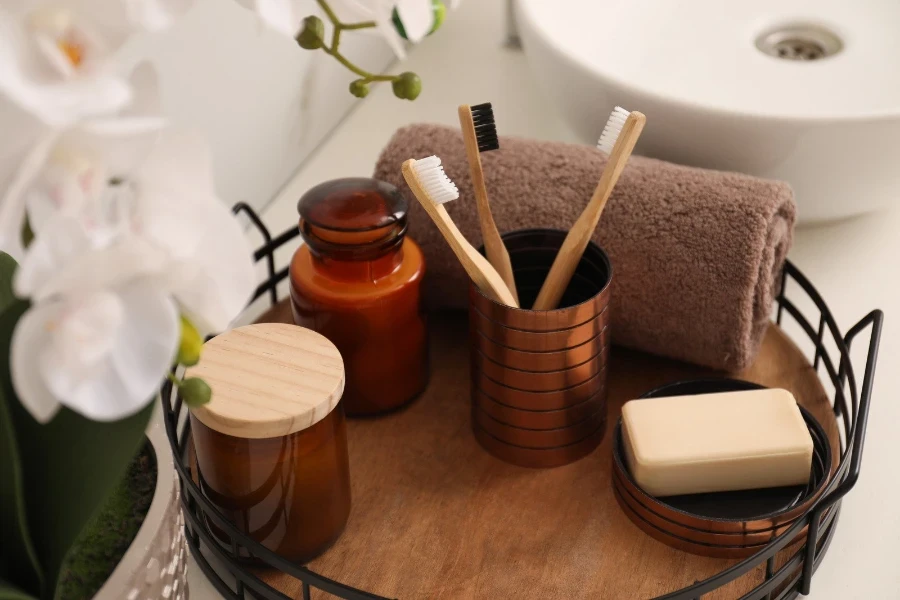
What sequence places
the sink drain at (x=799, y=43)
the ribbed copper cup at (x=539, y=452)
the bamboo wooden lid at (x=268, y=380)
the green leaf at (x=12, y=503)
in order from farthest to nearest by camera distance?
the sink drain at (x=799, y=43) < the ribbed copper cup at (x=539, y=452) < the bamboo wooden lid at (x=268, y=380) < the green leaf at (x=12, y=503)

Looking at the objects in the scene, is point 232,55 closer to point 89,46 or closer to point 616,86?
point 616,86

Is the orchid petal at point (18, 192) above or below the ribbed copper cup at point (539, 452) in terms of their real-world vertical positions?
above

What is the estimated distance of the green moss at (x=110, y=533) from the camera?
0.33 meters

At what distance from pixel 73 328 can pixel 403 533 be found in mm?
297

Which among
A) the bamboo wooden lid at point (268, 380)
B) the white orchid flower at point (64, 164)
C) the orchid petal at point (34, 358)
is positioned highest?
the white orchid flower at point (64, 164)

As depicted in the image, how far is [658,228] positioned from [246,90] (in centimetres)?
31

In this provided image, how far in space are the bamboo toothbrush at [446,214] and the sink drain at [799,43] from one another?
1.39 ft

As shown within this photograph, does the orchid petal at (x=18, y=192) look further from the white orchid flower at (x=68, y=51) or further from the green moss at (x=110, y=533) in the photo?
the green moss at (x=110, y=533)

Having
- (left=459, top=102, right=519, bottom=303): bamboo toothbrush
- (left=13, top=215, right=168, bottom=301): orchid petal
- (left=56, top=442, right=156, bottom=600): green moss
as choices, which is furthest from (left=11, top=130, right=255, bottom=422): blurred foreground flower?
(left=459, top=102, right=519, bottom=303): bamboo toothbrush

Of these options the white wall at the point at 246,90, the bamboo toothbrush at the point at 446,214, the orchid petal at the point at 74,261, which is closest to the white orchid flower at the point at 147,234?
the orchid petal at the point at 74,261

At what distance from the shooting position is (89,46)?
216 millimetres

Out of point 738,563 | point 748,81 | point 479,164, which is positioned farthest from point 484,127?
point 748,81

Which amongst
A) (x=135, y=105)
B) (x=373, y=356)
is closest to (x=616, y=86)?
(x=373, y=356)

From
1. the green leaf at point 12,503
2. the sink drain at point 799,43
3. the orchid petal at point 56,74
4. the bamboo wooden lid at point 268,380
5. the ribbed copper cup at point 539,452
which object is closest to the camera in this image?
the orchid petal at point 56,74
